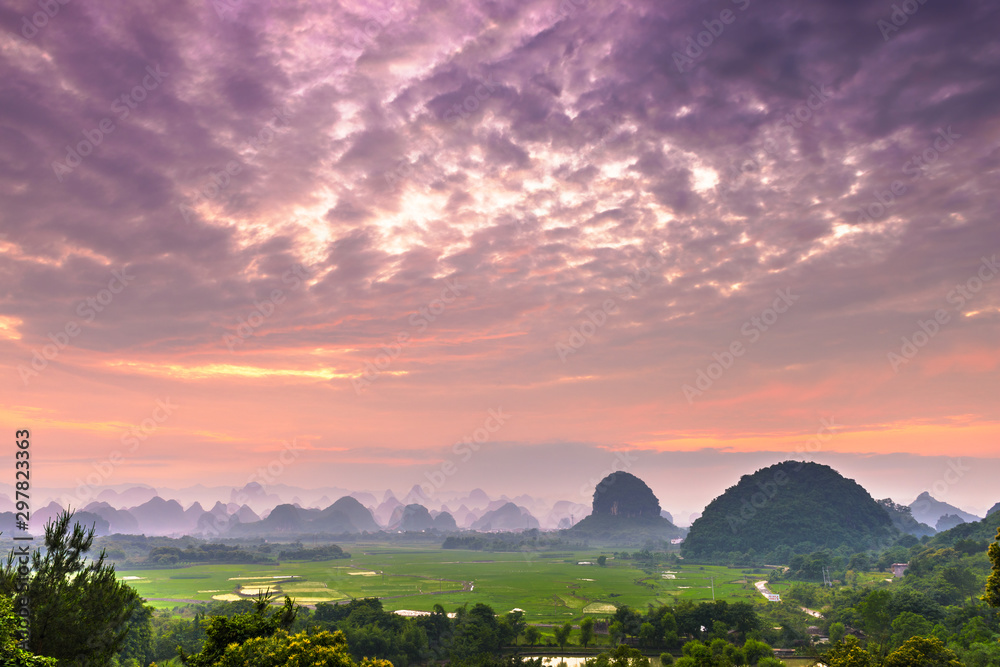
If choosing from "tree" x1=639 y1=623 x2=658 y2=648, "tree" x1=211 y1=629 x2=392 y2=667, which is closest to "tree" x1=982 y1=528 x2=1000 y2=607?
"tree" x1=211 y1=629 x2=392 y2=667

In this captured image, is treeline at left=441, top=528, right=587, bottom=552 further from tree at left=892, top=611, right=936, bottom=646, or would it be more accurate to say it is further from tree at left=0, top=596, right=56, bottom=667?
tree at left=0, top=596, right=56, bottom=667

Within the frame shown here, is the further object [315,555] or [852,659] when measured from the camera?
[315,555]

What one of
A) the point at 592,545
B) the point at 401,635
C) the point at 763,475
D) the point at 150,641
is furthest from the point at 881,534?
the point at 150,641

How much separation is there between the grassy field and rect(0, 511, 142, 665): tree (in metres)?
44.6

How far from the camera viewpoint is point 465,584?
288 feet

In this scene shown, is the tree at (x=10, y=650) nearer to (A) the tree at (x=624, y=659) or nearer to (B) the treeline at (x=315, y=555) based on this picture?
(A) the tree at (x=624, y=659)

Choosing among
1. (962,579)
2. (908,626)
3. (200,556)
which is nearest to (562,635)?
(908,626)

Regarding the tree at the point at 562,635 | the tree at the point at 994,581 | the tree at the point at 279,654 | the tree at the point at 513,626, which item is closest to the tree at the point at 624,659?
the tree at the point at 562,635

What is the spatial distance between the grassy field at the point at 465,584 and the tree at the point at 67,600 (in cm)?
4457

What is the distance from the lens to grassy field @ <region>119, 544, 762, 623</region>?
67.6 metres

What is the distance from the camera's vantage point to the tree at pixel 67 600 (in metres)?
17.1

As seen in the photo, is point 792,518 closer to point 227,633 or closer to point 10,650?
point 227,633

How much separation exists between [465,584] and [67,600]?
76.9m

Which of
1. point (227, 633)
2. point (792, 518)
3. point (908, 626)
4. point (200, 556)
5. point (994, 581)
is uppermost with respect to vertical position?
point (994, 581)
